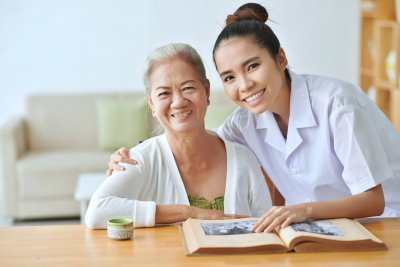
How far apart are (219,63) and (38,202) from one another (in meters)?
3.15

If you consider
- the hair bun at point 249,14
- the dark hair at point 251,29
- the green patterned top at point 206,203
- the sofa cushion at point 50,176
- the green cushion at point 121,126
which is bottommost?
the sofa cushion at point 50,176

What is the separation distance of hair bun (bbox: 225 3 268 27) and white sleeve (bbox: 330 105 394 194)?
415 millimetres

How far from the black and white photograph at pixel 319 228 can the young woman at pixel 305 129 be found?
0.04 m

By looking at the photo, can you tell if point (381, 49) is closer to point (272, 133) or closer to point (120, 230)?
point (272, 133)

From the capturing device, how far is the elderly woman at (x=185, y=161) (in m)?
2.12

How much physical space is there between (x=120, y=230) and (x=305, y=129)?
73 cm

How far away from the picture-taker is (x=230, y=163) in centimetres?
220

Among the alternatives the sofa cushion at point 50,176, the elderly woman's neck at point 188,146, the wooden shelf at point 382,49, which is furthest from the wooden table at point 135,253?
the wooden shelf at point 382,49

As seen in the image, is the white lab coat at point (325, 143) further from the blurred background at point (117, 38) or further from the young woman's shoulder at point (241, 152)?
the blurred background at point (117, 38)

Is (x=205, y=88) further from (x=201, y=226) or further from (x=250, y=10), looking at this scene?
(x=201, y=226)

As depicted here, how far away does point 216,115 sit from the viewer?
515 centimetres

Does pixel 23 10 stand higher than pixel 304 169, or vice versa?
pixel 23 10

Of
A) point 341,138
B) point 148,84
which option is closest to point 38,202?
point 148,84

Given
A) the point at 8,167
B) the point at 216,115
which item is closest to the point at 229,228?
the point at 216,115
